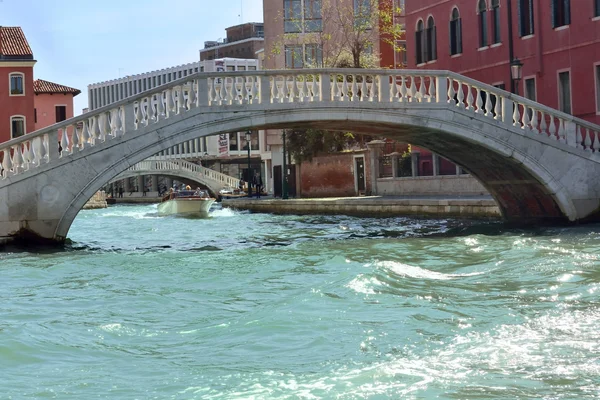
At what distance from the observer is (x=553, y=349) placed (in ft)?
20.7

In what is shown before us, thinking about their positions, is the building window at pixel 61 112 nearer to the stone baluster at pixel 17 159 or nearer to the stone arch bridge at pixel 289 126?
the stone arch bridge at pixel 289 126

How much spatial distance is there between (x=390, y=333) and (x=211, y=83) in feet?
27.6

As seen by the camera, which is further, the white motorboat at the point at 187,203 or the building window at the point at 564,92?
the white motorboat at the point at 187,203

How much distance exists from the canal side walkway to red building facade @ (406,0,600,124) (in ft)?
8.23

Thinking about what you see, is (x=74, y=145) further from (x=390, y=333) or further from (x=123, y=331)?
(x=390, y=333)

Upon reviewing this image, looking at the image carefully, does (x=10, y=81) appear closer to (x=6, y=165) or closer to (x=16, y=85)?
(x=16, y=85)

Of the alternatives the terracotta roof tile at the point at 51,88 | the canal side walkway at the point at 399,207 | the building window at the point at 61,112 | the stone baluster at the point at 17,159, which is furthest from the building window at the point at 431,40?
the building window at the point at 61,112

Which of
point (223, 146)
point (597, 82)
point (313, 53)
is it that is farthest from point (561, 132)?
point (223, 146)

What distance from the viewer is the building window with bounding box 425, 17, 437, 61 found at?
27469mm

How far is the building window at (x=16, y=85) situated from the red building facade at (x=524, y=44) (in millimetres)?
18343

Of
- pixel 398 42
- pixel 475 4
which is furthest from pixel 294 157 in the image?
pixel 475 4

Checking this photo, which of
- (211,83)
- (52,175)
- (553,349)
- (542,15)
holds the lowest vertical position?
(553,349)

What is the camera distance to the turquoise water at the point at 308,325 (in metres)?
5.72

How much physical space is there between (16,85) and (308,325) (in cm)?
3507
